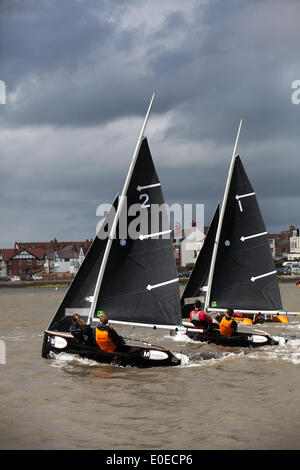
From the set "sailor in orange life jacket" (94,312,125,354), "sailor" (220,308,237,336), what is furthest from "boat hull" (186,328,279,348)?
"sailor in orange life jacket" (94,312,125,354)

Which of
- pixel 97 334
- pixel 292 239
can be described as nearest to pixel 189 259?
pixel 292 239

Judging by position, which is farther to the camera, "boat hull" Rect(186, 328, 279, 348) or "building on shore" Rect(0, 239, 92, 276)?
"building on shore" Rect(0, 239, 92, 276)

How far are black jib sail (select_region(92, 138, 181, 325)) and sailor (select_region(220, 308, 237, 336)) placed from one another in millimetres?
2747

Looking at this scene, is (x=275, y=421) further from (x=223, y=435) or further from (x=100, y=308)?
(x=100, y=308)

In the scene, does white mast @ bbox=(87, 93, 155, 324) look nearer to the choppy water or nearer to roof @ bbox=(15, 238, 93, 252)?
the choppy water

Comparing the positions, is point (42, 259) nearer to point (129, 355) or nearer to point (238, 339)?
point (238, 339)

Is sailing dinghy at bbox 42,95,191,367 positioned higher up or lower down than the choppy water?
higher up

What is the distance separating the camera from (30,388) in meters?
17.1

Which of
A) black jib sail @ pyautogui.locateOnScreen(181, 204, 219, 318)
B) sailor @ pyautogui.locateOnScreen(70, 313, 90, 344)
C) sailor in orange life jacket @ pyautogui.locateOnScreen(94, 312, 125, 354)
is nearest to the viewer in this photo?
sailor in orange life jacket @ pyautogui.locateOnScreen(94, 312, 125, 354)

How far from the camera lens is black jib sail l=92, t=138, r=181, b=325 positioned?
2078 centimetres

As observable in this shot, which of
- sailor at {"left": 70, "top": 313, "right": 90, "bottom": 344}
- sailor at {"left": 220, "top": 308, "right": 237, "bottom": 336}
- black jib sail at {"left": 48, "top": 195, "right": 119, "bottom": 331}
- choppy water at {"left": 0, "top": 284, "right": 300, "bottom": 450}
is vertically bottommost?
choppy water at {"left": 0, "top": 284, "right": 300, "bottom": 450}

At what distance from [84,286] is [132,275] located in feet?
5.53

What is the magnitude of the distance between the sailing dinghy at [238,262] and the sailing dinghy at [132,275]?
20.3 feet

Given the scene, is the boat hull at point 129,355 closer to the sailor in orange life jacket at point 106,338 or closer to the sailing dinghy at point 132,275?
the sailor in orange life jacket at point 106,338
